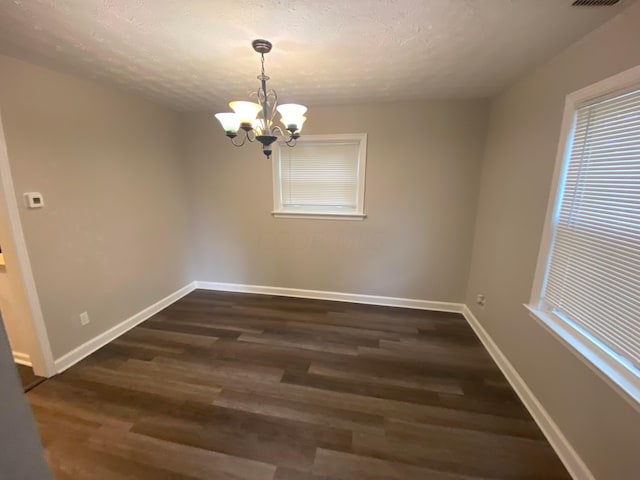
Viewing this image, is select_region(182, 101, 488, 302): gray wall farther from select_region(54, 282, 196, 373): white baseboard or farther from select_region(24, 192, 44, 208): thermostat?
select_region(24, 192, 44, 208): thermostat

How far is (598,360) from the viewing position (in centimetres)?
140

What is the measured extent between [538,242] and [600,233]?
464 mm

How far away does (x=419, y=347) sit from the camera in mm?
2625

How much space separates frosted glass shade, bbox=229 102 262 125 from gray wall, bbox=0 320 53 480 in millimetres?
1420

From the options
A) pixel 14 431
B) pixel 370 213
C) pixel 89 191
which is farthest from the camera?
pixel 370 213

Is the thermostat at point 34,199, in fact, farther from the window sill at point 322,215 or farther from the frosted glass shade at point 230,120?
the window sill at point 322,215

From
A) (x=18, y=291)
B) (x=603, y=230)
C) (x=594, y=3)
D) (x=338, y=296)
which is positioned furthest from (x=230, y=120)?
(x=338, y=296)

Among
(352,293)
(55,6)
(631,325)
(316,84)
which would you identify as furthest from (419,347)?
(55,6)

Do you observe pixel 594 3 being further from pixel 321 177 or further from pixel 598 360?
pixel 321 177

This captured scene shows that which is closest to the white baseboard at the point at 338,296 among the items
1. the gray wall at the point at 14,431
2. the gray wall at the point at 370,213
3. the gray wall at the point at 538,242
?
the gray wall at the point at 370,213

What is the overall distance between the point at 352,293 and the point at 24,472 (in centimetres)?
312

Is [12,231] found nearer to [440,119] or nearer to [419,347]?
[419,347]

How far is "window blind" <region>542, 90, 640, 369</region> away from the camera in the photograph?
4.26 ft

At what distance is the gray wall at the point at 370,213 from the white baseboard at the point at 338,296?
0.07 metres
